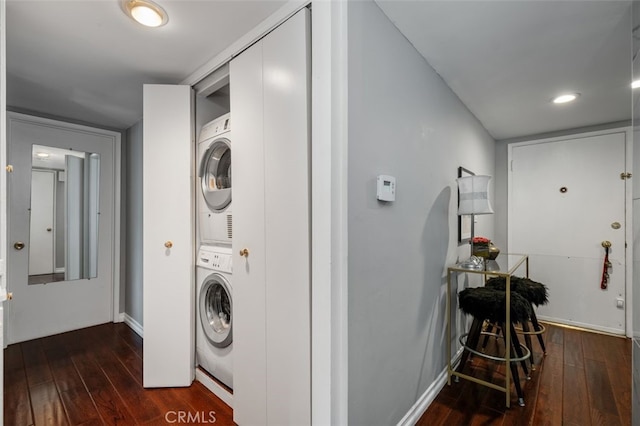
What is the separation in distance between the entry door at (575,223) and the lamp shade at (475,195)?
175cm

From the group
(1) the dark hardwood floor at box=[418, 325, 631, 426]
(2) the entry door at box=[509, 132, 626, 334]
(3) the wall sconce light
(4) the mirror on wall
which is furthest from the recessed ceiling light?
(4) the mirror on wall

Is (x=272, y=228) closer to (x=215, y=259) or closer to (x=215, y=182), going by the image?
(x=215, y=259)

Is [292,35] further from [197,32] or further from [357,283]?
[357,283]

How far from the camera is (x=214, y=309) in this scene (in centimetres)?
203

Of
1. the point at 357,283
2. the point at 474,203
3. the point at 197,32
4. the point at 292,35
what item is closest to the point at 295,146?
the point at 292,35

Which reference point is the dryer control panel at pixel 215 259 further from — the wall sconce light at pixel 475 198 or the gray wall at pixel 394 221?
the wall sconce light at pixel 475 198

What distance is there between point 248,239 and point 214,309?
823 millimetres

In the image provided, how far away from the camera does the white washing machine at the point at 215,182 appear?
71.8 inches

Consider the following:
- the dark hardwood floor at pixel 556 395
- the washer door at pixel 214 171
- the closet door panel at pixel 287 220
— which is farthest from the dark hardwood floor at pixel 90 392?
the dark hardwood floor at pixel 556 395

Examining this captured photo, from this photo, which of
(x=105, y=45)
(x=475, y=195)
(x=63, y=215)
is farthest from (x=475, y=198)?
(x=63, y=215)

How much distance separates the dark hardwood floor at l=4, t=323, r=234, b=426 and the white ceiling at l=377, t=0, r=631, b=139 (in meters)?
2.46

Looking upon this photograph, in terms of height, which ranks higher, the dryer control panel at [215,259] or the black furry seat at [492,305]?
the dryer control panel at [215,259]

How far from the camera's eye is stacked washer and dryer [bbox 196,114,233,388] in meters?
1.81

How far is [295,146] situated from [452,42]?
1134 mm
